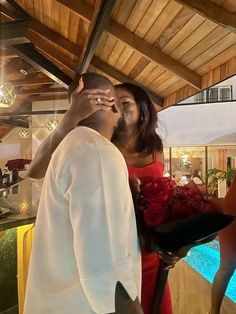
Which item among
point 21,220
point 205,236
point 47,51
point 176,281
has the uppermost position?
point 47,51

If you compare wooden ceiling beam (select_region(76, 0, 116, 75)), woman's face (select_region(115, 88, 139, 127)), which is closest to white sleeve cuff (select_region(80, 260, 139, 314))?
woman's face (select_region(115, 88, 139, 127))

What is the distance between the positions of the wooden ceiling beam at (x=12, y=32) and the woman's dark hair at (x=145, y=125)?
102cm

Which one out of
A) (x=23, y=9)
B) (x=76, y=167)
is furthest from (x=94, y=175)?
(x=23, y=9)

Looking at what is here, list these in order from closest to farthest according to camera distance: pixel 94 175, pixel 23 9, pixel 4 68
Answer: pixel 94 175 < pixel 23 9 < pixel 4 68

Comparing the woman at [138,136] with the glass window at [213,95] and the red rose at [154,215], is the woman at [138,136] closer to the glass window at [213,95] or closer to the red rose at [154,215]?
the red rose at [154,215]

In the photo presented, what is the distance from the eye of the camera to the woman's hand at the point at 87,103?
2.68 ft

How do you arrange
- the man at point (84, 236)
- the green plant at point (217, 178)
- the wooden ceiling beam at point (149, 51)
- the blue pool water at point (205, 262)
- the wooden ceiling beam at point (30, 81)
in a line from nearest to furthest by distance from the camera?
1. the man at point (84, 236)
2. the green plant at point (217, 178)
3. the blue pool water at point (205, 262)
4. the wooden ceiling beam at point (149, 51)
5. the wooden ceiling beam at point (30, 81)

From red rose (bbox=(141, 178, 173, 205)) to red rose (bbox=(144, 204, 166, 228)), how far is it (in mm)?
18

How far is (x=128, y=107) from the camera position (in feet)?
4.01

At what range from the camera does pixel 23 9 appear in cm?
244

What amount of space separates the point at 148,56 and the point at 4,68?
1454 mm

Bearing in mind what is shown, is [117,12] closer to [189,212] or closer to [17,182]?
[17,182]

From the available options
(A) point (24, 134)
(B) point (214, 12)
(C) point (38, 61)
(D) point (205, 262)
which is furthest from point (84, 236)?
(A) point (24, 134)

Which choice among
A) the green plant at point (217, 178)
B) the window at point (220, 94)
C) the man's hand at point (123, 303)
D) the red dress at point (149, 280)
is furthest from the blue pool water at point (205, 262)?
the window at point (220, 94)
